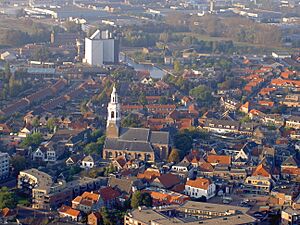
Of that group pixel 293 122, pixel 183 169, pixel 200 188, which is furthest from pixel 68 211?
pixel 293 122

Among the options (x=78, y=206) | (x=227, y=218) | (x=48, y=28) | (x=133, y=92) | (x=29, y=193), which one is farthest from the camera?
(x=48, y=28)

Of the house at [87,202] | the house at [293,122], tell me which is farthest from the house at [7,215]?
the house at [293,122]

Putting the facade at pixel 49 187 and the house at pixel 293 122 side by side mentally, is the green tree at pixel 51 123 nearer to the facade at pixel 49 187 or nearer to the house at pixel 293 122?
the facade at pixel 49 187

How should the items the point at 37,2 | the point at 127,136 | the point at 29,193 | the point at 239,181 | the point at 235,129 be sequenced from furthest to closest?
1. the point at 37,2
2. the point at 235,129
3. the point at 127,136
4. the point at 239,181
5. the point at 29,193

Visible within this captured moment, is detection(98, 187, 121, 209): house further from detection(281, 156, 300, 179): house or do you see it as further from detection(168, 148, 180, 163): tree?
detection(281, 156, 300, 179): house

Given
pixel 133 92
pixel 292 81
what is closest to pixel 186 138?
pixel 133 92

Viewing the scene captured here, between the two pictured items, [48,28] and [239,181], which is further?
[48,28]

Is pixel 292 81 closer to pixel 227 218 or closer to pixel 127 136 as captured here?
pixel 127 136
